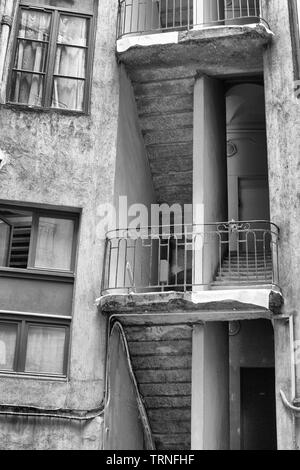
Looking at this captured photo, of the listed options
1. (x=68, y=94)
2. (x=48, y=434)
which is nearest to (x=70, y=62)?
(x=68, y=94)

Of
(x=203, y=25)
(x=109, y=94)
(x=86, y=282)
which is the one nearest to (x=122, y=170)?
(x=109, y=94)

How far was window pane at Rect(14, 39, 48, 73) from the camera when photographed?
12992mm

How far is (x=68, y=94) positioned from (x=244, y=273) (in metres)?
4.64

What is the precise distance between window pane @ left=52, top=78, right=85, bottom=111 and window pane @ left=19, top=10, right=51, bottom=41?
1032 mm

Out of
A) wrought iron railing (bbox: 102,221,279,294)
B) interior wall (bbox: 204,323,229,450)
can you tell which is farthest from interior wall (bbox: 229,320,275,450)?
wrought iron railing (bbox: 102,221,279,294)

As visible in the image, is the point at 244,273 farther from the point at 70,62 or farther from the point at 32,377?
the point at 70,62

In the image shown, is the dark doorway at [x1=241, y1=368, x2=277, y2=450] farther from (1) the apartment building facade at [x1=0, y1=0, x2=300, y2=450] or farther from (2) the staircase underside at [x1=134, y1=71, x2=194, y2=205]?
(2) the staircase underside at [x1=134, y1=71, x2=194, y2=205]

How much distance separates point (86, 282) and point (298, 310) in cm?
348

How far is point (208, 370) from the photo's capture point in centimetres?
1158

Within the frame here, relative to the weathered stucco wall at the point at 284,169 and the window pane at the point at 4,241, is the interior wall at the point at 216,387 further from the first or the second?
the window pane at the point at 4,241

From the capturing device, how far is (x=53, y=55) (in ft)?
42.9

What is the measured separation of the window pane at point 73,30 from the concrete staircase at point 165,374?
5565 mm

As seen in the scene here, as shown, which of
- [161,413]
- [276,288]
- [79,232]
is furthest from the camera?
[161,413]

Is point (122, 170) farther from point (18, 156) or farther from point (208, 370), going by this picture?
point (208, 370)
